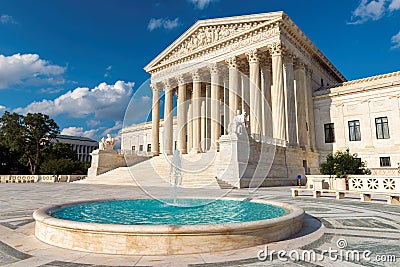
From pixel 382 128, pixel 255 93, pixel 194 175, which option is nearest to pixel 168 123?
pixel 255 93

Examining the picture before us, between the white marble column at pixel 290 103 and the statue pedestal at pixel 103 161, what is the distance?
73.9 ft

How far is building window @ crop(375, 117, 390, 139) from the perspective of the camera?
33062 mm

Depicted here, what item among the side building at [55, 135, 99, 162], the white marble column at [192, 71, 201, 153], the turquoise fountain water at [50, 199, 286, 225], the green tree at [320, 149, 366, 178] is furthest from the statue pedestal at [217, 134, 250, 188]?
the side building at [55, 135, 99, 162]

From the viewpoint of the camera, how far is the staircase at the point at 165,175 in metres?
22.7

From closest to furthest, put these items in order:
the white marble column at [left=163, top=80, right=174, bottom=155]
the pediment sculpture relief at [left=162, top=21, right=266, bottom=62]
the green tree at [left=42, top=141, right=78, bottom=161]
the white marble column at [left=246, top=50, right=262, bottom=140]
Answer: the white marble column at [left=246, top=50, right=262, bottom=140], the pediment sculpture relief at [left=162, top=21, right=266, bottom=62], the white marble column at [left=163, top=80, right=174, bottom=155], the green tree at [left=42, top=141, right=78, bottom=161]

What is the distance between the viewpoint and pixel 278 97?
30844 mm

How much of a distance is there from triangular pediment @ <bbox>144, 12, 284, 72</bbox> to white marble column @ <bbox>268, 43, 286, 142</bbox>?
12.4 feet

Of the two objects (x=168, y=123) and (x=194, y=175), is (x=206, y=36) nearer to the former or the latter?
(x=168, y=123)

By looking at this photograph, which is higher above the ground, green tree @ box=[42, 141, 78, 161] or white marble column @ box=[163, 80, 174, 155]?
white marble column @ box=[163, 80, 174, 155]

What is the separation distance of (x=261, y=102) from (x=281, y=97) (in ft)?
15.7

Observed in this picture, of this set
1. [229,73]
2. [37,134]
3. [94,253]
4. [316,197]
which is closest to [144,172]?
[229,73]

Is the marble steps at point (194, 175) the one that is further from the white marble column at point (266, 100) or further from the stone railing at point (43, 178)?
the stone railing at point (43, 178)

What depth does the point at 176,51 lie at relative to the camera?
44.1 m

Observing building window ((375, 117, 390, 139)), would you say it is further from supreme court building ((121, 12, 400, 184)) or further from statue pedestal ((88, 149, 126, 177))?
statue pedestal ((88, 149, 126, 177))
